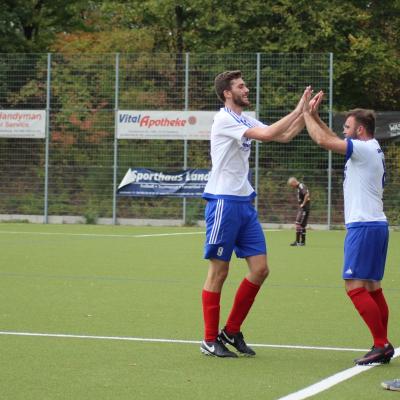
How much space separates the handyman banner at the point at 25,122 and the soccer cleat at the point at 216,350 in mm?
25318

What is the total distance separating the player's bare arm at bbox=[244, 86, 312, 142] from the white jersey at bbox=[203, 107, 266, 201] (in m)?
0.27

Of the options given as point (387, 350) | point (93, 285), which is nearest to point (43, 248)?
point (93, 285)

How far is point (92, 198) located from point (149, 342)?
23.9 m

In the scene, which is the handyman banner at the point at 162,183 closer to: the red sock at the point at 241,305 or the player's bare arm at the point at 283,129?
the red sock at the point at 241,305

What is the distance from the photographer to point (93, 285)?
48.2ft

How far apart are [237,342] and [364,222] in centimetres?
138

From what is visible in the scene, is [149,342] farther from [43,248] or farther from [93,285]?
[43,248]

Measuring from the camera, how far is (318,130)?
838 cm

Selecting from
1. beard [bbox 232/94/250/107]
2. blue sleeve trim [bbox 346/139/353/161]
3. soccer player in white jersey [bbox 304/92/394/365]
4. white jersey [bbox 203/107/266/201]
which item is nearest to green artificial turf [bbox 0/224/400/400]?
soccer player in white jersey [bbox 304/92/394/365]

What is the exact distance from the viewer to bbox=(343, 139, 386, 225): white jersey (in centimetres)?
866

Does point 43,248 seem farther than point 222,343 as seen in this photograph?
Yes

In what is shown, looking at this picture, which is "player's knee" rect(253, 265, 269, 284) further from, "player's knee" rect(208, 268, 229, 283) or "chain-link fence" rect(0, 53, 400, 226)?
"chain-link fence" rect(0, 53, 400, 226)

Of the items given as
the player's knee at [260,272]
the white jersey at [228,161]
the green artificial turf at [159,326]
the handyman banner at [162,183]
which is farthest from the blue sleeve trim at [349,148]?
the handyman banner at [162,183]

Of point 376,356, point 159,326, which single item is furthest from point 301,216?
point 376,356
